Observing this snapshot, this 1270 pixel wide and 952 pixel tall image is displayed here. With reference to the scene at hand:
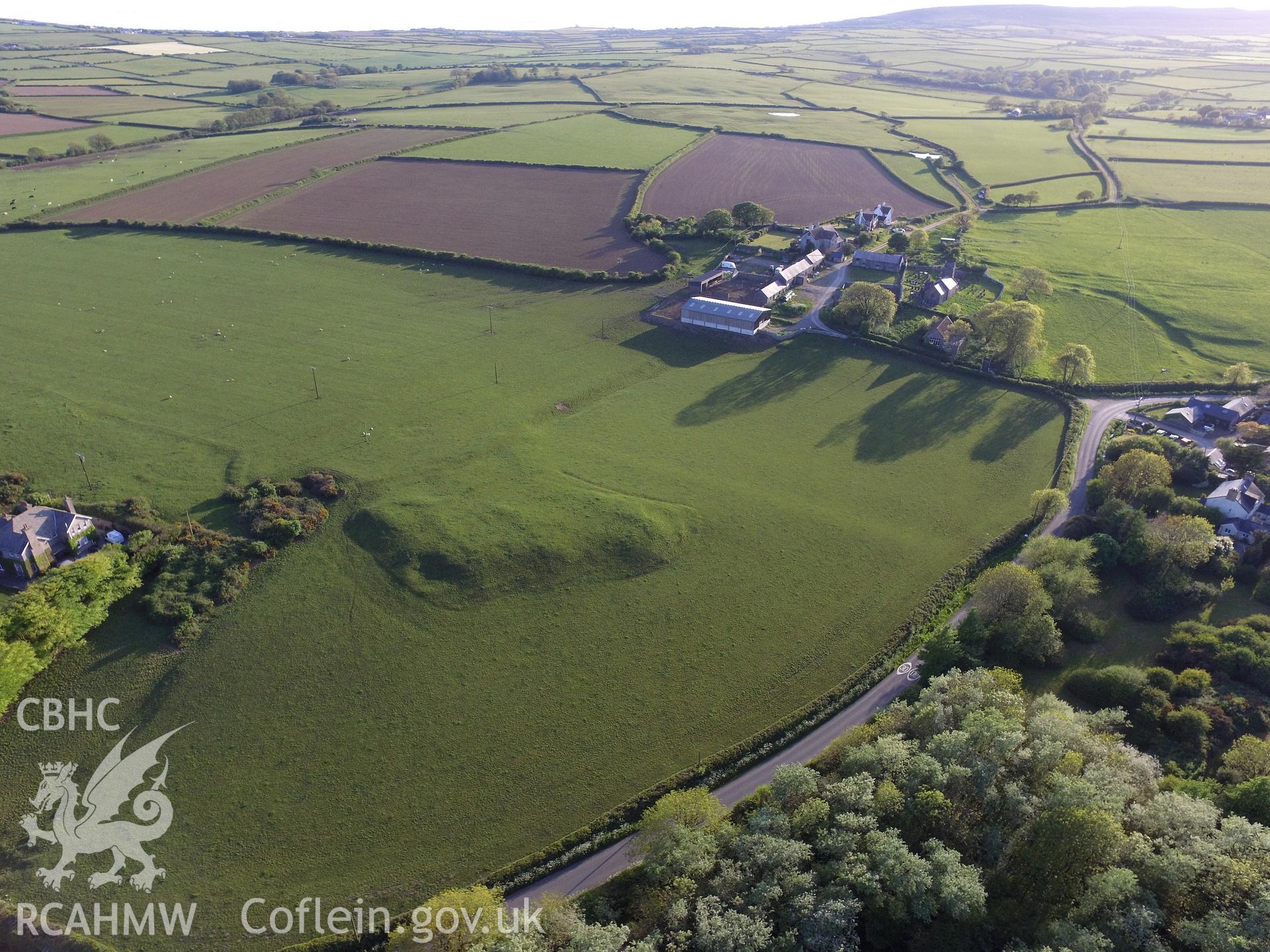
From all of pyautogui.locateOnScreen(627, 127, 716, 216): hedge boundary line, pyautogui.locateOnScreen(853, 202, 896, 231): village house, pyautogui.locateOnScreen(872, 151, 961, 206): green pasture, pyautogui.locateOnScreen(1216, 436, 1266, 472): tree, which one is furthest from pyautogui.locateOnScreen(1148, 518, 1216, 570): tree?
pyautogui.locateOnScreen(872, 151, 961, 206): green pasture

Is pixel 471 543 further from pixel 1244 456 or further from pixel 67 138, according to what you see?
pixel 67 138

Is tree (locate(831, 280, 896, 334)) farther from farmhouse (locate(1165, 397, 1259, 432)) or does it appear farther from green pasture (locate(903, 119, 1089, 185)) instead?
green pasture (locate(903, 119, 1089, 185))

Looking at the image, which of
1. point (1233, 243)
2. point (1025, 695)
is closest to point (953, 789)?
point (1025, 695)

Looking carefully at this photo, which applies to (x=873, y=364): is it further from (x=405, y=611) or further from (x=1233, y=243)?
(x=1233, y=243)

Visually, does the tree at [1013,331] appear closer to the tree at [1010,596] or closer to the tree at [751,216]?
the tree at [1010,596]

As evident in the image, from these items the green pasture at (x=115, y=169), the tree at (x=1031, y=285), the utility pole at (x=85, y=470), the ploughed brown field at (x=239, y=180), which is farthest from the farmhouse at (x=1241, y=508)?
the green pasture at (x=115, y=169)

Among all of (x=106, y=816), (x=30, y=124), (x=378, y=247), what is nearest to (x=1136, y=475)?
(x=106, y=816)
